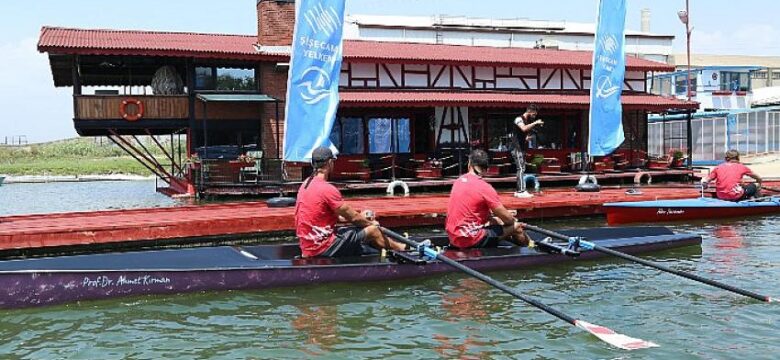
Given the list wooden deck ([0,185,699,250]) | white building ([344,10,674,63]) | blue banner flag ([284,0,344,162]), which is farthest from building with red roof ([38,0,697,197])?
white building ([344,10,674,63])

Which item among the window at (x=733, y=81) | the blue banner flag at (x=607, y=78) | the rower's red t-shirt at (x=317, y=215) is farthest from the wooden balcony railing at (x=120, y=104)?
the window at (x=733, y=81)

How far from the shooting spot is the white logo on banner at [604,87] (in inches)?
766

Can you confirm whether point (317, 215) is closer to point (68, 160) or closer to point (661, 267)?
point (661, 267)

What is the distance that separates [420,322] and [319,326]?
1127mm

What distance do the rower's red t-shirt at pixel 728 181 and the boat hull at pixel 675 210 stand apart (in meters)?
0.18

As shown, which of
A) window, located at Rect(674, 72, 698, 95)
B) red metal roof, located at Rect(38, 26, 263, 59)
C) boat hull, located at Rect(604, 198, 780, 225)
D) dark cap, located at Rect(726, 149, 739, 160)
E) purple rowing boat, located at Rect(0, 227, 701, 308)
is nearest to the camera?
purple rowing boat, located at Rect(0, 227, 701, 308)

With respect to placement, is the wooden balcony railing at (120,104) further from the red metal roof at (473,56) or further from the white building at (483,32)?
the white building at (483,32)

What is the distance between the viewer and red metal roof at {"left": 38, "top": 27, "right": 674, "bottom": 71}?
2306 cm

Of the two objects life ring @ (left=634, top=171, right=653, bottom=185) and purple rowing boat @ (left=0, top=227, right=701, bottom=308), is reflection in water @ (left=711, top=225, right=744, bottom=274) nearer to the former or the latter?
purple rowing boat @ (left=0, top=227, right=701, bottom=308)

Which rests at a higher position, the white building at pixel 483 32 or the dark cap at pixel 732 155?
the white building at pixel 483 32

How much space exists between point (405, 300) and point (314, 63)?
7196 millimetres

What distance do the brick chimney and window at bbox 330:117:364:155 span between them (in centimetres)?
336

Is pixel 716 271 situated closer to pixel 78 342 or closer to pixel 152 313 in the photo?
pixel 152 313

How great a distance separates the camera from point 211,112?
2505 cm
